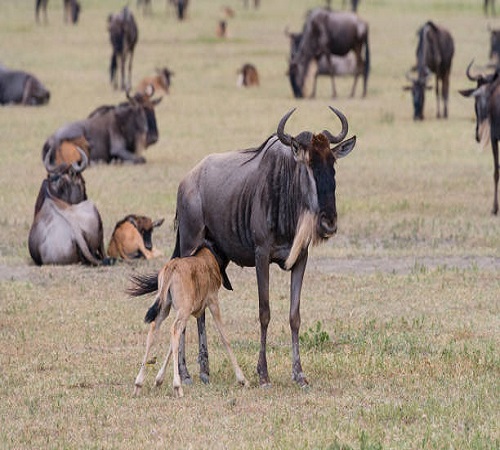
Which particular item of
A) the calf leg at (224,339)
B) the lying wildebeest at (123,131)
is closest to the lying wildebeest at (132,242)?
the calf leg at (224,339)

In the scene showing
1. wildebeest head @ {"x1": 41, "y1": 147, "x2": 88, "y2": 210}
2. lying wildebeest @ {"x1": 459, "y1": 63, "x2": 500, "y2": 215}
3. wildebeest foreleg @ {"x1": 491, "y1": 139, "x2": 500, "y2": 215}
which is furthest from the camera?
wildebeest foreleg @ {"x1": 491, "y1": 139, "x2": 500, "y2": 215}

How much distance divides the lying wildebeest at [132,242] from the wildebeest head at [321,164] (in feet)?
20.1

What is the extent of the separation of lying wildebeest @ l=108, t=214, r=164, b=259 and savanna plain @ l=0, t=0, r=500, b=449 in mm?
291

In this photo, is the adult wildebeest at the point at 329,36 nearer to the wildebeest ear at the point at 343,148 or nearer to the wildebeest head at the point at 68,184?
the wildebeest head at the point at 68,184

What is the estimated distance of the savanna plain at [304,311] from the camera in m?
7.91

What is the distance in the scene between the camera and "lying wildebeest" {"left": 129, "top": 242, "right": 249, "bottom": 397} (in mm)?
8625

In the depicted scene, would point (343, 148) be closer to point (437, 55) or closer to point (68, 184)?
point (68, 184)

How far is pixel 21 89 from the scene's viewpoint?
98.9 ft

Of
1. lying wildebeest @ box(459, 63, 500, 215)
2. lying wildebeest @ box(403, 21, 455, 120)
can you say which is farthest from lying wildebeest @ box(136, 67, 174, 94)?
lying wildebeest @ box(459, 63, 500, 215)

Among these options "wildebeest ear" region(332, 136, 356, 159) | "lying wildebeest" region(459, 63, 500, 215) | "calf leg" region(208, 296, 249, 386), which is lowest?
"calf leg" region(208, 296, 249, 386)

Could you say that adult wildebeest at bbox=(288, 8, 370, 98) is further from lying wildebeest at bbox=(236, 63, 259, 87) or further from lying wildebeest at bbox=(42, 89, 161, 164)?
lying wildebeest at bbox=(42, 89, 161, 164)

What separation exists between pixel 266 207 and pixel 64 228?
231 inches

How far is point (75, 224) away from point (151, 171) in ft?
22.4

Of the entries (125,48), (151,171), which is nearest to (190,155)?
(151,171)
